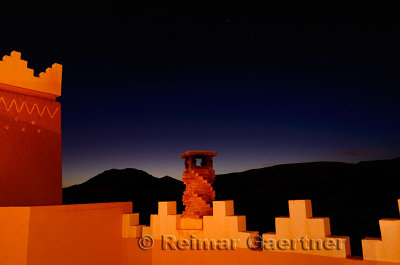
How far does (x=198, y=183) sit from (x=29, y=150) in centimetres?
441

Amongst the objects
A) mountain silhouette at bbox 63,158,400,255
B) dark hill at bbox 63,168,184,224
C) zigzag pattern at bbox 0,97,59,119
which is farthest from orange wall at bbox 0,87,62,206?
dark hill at bbox 63,168,184,224

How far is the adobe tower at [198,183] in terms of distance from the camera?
5465 millimetres

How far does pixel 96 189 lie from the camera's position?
25828 millimetres

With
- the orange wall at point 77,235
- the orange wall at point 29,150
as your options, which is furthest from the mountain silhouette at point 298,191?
the orange wall at point 77,235

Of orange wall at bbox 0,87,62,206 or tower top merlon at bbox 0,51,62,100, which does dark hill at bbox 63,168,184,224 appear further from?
tower top merlon at bbox 0,51,62,100

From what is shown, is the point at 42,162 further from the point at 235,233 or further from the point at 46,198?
the point at 235,233

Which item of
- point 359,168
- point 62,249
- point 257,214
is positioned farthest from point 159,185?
point 62,249

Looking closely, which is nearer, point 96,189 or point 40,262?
point 40,262

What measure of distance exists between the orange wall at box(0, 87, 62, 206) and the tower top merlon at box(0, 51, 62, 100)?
0.49 feet

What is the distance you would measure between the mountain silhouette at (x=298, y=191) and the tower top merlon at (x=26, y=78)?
855 cm

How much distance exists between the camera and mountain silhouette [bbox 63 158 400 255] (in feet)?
44.8

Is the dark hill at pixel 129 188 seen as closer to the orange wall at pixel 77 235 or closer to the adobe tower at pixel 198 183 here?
the orange wall at pixel 77 235

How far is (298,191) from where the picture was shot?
18859 millimetres

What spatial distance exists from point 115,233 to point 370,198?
14.3m
